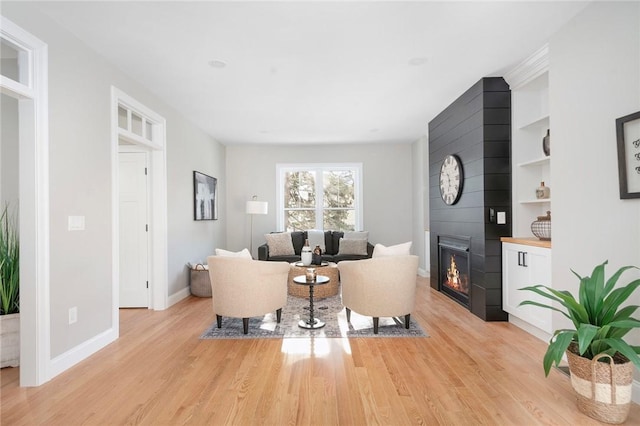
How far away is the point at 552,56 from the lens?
2752 mm

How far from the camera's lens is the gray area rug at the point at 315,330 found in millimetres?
3207

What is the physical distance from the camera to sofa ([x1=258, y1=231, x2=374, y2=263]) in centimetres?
588

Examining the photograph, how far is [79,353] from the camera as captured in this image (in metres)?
2.69

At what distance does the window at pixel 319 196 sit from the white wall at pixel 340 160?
0.16m

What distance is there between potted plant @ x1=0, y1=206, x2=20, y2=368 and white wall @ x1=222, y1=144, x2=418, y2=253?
4.37 m

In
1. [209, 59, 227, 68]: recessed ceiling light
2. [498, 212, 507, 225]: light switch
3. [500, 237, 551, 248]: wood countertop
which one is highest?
[209, 59, 227, 68]: recessed ceiling light

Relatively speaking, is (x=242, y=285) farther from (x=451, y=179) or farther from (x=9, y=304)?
(x=451, y=179)

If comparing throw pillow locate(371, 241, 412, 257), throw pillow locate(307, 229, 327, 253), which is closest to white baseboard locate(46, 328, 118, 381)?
throw pillow locate(371, 241, 412, 257)

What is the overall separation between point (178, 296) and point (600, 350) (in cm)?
454

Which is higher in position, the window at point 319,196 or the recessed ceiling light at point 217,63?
the recessed ceiling light at point 217,63

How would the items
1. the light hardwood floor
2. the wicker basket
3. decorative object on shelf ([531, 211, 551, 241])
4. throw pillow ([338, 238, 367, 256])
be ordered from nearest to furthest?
1. the light hardwood floor
2. decorative object on shelf ([531, 211, 551, 241])
3. the wicker basket
4. throw pillow ([338, 238, 367, 256])

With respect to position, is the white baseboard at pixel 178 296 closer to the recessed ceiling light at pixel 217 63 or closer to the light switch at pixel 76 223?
the light switch at pixel 76 223

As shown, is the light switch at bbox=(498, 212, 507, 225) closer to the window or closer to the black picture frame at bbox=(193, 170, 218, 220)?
the window

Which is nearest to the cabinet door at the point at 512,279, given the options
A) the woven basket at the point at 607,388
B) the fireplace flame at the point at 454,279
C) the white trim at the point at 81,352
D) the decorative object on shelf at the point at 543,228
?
the decorative object on shelf at the point at 543,228
